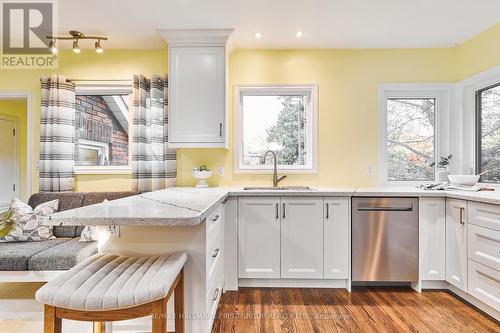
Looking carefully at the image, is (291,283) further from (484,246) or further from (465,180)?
(465,180)

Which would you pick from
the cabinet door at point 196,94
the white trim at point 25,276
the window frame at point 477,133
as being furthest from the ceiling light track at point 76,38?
the window frame at point 477,133

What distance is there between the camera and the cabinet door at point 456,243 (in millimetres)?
2270

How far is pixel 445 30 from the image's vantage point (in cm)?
269

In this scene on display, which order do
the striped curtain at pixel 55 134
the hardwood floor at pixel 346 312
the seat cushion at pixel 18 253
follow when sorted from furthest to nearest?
the striped curtain at pixel 55 134 → the seat cushion at pixel 18 253 → the hardwood floor at pixel 346 312

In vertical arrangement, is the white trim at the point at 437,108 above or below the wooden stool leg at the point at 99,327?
above

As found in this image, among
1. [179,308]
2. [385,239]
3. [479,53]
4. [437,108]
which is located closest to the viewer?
[179,308]

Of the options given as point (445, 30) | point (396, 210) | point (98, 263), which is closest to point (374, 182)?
point (396, 210)

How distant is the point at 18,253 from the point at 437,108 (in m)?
4.41

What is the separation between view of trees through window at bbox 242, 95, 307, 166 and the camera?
3199mm

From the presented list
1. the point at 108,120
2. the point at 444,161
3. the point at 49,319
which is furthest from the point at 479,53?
the point at 108,120

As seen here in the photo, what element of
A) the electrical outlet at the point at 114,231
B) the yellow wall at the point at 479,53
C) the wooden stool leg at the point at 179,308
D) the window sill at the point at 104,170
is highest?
the yellow wall at the point at 479,53

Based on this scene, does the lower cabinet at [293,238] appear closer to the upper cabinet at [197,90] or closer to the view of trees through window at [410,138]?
the upper cabinet at [197,90]

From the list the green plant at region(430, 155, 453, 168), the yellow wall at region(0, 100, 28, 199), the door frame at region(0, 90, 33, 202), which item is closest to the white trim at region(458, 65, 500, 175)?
the green plant at region(430, 155, 453, 168)

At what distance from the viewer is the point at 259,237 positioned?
2531 millimetres
